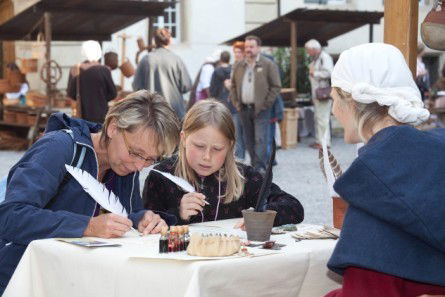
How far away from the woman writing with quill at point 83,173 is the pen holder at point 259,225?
0.41 m

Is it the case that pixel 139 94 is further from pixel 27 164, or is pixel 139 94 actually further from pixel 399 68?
pixel 399 68

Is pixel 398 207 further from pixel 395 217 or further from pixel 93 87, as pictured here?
pixel 93 87

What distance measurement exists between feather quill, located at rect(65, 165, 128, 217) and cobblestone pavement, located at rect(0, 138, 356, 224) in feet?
16.0

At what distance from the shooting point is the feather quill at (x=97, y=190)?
10.9 feet

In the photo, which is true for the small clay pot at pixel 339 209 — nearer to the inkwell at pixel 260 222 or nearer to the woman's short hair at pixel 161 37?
the inkwell at pixel 260 222

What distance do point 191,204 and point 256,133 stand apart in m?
8.54

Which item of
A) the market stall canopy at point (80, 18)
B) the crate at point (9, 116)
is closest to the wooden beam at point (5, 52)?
the market stall canopy at point (80, 18)

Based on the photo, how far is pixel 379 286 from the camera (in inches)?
92.4

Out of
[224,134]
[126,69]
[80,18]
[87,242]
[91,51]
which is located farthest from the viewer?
[126,69]

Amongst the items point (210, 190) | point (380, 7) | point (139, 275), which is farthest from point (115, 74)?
point (139, 275)

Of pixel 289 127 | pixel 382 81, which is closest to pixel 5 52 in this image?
pixel 289 127

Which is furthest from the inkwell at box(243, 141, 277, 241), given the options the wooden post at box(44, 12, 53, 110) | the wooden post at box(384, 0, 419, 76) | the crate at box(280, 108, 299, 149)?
the crate at box(280, 108, 299, 149)

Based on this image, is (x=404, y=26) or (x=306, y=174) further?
(x=306, y=174)

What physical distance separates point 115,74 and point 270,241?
53.3ft
